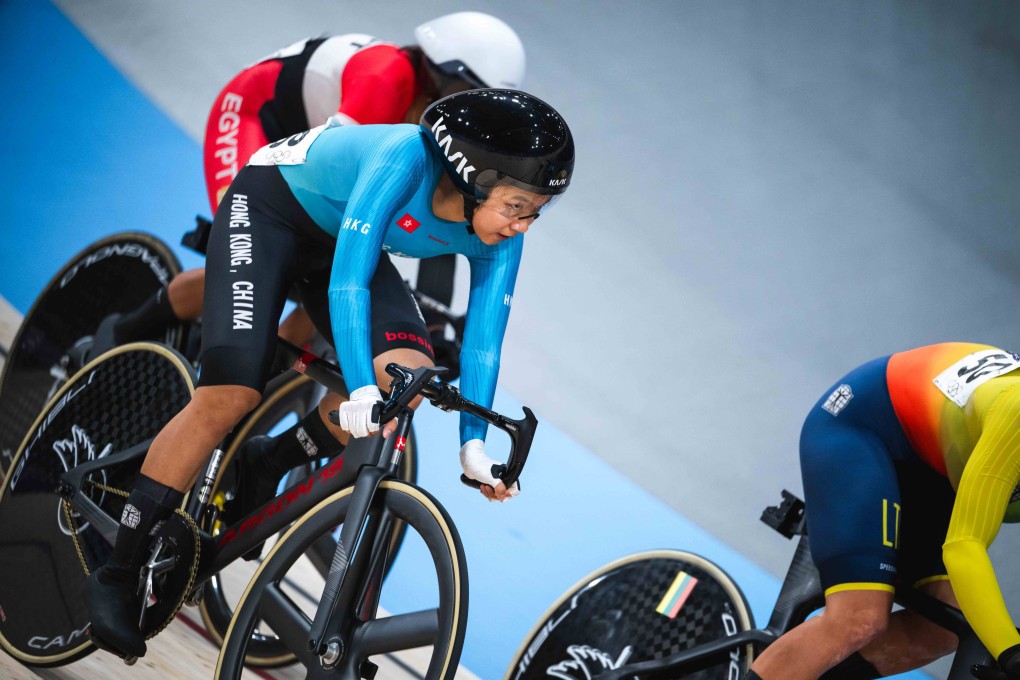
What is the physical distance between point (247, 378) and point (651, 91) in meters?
3.79

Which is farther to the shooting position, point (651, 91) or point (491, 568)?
point (651, 91)

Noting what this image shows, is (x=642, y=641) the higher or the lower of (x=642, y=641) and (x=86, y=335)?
the lower

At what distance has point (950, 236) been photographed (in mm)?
4914

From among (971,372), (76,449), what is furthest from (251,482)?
(971,372)

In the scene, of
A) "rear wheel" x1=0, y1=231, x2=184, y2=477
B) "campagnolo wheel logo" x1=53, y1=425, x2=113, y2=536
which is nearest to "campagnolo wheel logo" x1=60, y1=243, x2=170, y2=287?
"rear wheel" x1=0, y1=231, x2=184, y2=477

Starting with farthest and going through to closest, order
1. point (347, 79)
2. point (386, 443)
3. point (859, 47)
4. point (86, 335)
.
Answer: point (859, 47)
point (86, 335)
point (347, 79)
point (386, 443)

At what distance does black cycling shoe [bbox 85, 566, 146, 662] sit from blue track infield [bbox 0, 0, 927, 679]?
144 centimetres

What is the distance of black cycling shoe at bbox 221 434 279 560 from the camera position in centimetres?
304

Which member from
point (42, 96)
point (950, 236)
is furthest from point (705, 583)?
point (42, 96)

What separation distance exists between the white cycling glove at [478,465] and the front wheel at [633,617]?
1.08 m

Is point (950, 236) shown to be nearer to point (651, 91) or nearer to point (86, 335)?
point (651, 91)

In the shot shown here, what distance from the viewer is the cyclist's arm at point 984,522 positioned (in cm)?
233

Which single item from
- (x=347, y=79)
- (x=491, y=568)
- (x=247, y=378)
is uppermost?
(x=347, y=79)

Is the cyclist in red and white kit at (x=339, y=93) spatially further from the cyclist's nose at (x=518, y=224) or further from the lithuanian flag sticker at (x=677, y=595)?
the cyclist's nose at (x=518, y=224)
